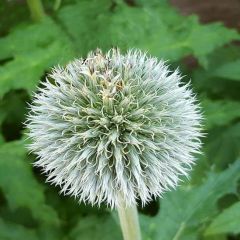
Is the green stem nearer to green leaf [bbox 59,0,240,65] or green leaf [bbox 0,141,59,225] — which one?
green leaf [bbox 59,0,240,65]

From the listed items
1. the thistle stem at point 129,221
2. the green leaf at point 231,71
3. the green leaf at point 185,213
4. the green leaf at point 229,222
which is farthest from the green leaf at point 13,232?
the green leaf at point 231,71

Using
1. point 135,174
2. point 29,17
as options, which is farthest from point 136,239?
point 29,17

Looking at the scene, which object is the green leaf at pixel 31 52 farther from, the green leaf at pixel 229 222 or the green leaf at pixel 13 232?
the green leaf at pixel 229 222

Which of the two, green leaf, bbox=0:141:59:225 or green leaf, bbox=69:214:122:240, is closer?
green leaf, bbox=0:141:59:225

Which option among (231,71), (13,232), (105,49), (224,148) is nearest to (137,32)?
(105,49)

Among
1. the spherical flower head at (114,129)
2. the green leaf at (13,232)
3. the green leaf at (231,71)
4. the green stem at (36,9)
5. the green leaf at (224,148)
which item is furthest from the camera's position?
the green leaf at (224,148)

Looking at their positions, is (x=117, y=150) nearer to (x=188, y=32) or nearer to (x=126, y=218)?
(x=126, y=218)

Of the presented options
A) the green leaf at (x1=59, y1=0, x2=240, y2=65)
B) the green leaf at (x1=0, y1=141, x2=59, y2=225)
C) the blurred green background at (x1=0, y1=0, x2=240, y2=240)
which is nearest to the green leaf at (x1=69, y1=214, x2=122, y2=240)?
the blurred green background at (x1=0, y1=0, x2=240, y2=240)
